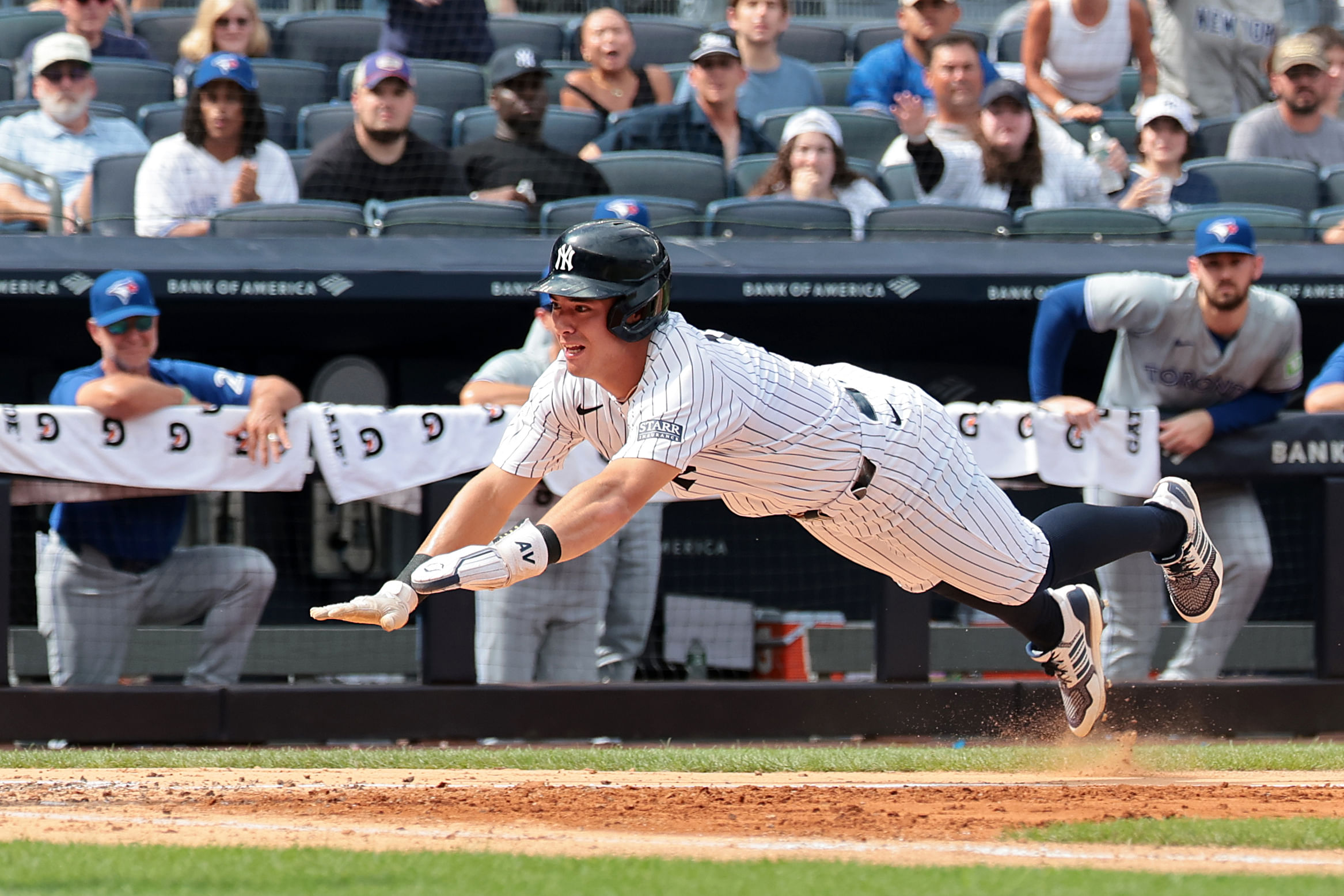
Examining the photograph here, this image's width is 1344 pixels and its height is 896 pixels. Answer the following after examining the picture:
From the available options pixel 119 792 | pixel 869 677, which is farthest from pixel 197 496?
pixel 869 677

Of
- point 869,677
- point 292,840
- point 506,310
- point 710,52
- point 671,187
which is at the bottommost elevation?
point 869,677

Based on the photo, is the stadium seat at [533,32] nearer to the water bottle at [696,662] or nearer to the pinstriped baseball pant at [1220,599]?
the water bottle at [696,662]

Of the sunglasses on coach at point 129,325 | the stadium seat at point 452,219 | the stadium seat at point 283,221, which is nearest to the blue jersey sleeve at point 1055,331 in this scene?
the stadium seat at point 452,219

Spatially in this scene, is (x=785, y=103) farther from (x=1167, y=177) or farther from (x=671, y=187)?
(x=1167, y=177)

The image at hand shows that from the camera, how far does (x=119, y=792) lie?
4.31 meters

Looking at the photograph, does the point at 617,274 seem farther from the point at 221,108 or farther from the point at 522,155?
the point at 221,108

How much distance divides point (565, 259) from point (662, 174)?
4010mm

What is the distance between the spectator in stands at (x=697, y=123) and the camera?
7879 mm

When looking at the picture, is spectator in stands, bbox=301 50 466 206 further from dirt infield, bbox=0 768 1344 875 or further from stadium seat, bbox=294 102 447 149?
dirt infield, bbox=0 768 1344 875

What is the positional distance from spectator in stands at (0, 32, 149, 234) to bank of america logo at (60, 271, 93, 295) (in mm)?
699

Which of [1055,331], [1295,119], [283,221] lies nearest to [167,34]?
[283,221]

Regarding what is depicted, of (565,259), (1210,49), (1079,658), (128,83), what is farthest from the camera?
(1210,49)

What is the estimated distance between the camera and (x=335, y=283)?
6.75 metres

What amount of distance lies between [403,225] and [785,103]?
8.40ft
